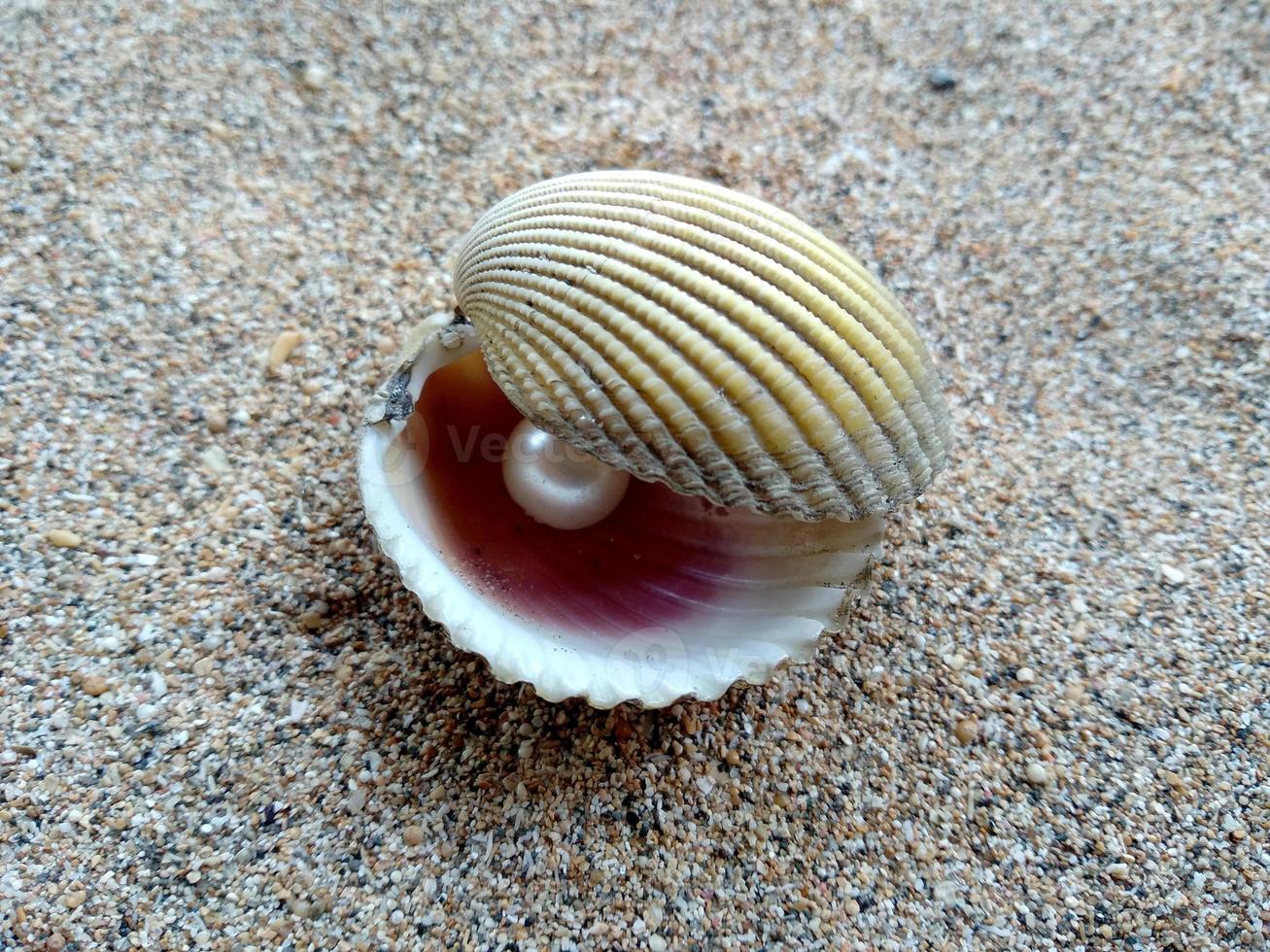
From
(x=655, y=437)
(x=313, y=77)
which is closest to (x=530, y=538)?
(x=655, y=437)

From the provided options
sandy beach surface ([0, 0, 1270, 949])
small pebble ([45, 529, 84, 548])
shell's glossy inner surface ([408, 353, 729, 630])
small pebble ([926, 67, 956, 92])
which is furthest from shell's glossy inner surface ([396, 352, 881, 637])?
small pebble ([926, 67, 956, 92])

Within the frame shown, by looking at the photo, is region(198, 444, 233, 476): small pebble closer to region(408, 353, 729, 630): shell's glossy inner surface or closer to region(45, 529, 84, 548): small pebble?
region(45, 529, 84, 548): small pebble

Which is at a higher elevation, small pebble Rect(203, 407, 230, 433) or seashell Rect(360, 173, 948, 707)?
seashell Rect(360, 173, 948, 707)

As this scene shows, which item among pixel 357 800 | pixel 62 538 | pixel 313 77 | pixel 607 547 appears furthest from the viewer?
pixel 313 77

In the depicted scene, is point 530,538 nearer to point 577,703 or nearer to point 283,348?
point 577,703

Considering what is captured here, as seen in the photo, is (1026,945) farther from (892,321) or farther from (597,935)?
(892,321)

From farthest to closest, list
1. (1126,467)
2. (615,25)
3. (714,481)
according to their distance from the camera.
Answer: (615,25)
(1126,467)
(714,481)

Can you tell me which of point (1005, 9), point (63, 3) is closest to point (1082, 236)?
point (1005, 9)
